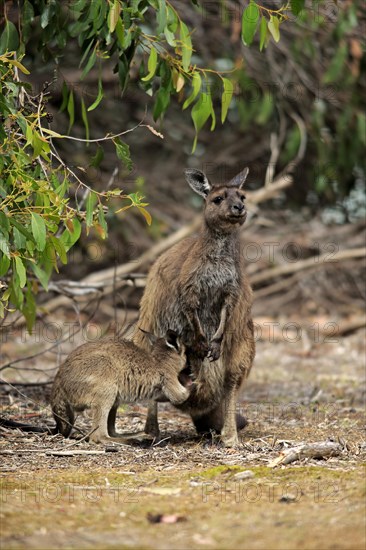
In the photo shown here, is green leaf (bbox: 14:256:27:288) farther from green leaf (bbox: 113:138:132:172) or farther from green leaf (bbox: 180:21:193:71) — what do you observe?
green leaf (bbox: 180:21:193:71)

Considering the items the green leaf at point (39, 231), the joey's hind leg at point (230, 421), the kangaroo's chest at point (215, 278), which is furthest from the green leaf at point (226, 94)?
the joey's hind leg at point (230, 421)

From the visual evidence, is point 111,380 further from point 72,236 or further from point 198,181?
point 198,181

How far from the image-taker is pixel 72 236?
4.89 meters

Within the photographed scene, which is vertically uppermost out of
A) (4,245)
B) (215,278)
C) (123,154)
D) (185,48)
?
(185,48)

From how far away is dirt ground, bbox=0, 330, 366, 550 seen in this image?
3.17 metres

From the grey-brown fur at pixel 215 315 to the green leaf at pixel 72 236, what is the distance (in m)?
0.74

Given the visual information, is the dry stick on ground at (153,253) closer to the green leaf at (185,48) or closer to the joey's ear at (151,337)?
the joey's ear at (151,337)

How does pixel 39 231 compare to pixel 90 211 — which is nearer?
pixel 39 231

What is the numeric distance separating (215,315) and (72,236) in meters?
0.99

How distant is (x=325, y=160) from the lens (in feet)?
36.5

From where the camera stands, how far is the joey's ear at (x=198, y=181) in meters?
5.58

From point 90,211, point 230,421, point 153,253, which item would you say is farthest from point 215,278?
point 153,253

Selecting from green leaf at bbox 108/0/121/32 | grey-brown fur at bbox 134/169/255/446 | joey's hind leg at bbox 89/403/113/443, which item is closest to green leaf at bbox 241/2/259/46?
green leaf at bbox 108/0/121/32

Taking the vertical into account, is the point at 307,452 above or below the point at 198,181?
below
